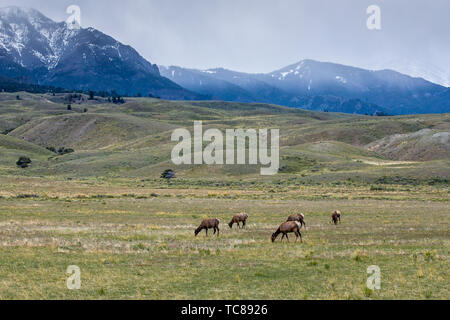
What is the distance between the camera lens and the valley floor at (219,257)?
16.8 metres

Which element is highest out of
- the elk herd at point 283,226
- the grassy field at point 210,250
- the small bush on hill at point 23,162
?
the small bush on hill at point 23,162

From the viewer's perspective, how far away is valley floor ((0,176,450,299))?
16.8 metres

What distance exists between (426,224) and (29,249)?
1113 inches

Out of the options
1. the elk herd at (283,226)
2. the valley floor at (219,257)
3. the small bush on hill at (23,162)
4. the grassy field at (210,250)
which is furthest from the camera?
the small bush on hill at (23,162)

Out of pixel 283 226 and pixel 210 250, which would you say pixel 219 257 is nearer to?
pixel 210 250

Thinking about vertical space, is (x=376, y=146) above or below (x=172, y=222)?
above

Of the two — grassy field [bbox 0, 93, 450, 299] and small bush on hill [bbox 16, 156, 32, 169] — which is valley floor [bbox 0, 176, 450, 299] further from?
small bush on hill [bbox 16, 156, 32, 169]

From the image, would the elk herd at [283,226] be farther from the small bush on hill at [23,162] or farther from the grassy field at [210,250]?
the small bush on hill at [23,162]

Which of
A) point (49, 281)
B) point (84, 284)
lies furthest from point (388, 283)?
point (49, 281)

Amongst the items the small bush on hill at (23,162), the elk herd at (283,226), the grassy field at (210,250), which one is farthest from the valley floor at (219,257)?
the small bush on hill at (23,162)

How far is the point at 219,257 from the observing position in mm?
23188

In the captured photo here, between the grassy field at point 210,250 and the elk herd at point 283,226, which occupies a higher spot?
the elk herd at point 283,226
